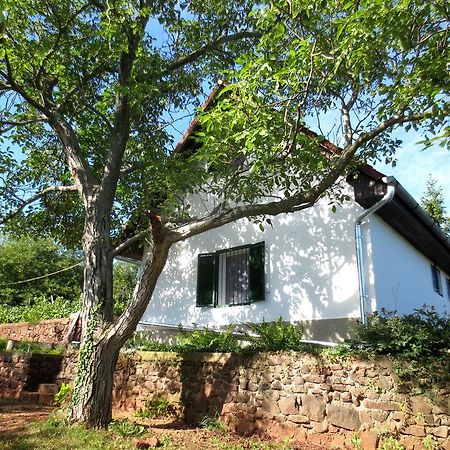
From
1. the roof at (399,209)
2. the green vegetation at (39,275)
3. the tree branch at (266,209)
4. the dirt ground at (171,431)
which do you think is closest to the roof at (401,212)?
the roof at (399,209)

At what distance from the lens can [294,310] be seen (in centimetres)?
928

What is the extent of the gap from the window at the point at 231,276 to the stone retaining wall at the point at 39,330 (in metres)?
6.56

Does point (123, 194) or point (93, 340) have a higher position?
point (123, 194)

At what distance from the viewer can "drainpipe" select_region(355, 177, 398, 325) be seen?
8062 mm

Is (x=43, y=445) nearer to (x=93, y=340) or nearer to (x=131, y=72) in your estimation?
(x=93, y=340)

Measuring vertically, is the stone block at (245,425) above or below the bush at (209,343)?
below

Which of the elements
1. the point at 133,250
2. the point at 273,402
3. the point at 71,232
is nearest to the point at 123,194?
the point at 71,232

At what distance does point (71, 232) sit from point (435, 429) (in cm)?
945

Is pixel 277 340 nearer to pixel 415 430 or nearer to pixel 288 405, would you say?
pixel 288 405

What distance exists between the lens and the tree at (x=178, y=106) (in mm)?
5633

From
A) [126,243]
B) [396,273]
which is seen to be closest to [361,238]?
[396,273]

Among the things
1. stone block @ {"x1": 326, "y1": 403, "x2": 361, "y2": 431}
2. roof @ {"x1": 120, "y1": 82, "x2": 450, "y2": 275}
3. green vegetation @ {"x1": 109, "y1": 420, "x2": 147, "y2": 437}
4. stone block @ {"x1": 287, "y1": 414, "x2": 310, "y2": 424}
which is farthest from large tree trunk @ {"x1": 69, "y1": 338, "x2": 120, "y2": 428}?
roof @ {"x1": 120, "y1": 82, "x2": 450, "y2": 275}

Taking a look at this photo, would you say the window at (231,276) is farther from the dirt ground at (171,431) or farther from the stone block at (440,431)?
the stone block at (440,431)

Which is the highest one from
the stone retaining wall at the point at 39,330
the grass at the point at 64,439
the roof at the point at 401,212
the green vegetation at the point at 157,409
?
the roof at the point at 401,212
